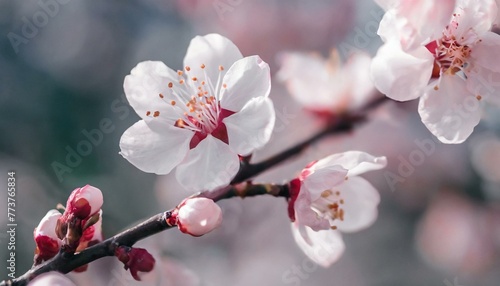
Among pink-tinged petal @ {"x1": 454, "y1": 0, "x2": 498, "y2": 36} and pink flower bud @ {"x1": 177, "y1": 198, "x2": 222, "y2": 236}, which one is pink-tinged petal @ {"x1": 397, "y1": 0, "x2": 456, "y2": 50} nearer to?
pink-tinged petal @ {"x1": 454, "y1": 0, "x2": 498, "y2": 36}

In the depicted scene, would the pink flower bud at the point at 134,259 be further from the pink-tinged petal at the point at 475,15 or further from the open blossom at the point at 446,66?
the pink-tinged petal at the point at 475,15

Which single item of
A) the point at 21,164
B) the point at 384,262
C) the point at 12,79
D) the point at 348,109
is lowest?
the point at 384,262

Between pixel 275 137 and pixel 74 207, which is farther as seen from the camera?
pixel 275 137

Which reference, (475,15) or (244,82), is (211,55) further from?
(475,15)

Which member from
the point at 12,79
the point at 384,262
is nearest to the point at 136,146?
the point at 12,79

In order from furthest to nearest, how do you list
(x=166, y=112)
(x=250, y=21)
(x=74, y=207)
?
(x=250, y=21)
(x=166, y=112)
(x=74, y=207)

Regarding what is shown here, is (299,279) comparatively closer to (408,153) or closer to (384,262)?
(384,262)

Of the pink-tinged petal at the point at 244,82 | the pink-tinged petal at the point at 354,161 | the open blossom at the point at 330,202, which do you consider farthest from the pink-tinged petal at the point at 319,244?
the pink-tinged petal at the point at 244,82
